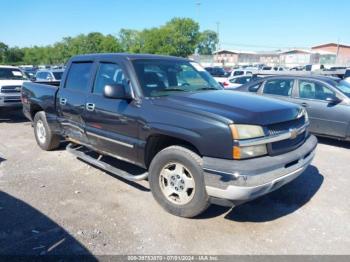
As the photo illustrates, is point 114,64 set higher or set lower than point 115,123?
higher

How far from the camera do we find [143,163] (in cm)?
430

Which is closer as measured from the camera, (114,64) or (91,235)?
(91,235)

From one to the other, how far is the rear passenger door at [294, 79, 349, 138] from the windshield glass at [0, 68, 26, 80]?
30.3 ft

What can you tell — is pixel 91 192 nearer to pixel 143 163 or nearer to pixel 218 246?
pixel 143 163

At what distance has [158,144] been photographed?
4.18m

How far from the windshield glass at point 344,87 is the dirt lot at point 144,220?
2.60 meters

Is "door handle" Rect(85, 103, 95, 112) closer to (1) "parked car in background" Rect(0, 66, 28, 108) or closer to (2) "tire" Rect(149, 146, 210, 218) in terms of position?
(2) "tire" Rect(149, 146, 210, 218)

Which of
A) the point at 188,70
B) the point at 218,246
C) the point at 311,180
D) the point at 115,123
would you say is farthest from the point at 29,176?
the point at 311,180

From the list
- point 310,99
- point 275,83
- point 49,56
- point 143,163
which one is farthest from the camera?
Result: point 49,56

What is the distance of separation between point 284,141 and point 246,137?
0.63 meters

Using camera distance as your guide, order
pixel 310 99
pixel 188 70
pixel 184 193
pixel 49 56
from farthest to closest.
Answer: pixel 49 56
pixel 310 99
pixel 188 70
pixel 184 193

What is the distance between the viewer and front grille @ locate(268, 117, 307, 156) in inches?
141

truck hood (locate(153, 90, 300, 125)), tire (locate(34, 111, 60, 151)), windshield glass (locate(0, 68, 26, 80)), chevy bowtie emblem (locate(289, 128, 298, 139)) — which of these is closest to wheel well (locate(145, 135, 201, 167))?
truck hood (locate(153, 90, 300, 125))

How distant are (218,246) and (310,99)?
216 inches
